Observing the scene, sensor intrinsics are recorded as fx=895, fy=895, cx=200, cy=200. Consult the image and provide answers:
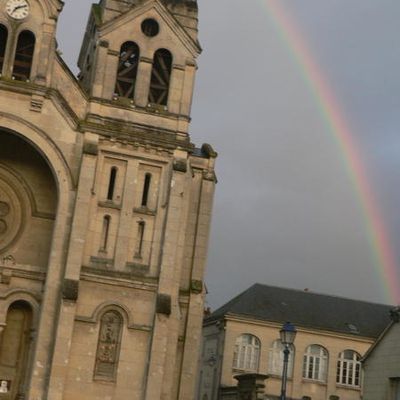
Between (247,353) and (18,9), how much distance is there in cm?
3743

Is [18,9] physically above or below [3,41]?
above

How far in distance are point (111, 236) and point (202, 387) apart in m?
36.5

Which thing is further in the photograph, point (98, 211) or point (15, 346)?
point (15, 346)

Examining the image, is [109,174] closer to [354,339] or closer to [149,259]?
[149,259]

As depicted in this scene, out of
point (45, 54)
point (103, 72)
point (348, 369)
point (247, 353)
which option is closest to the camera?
point (45, 54)

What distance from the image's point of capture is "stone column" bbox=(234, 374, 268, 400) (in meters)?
35.0

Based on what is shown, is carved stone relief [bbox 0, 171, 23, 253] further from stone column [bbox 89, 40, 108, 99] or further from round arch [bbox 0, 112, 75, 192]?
stone column [bbox 89, 40, 108, 99]

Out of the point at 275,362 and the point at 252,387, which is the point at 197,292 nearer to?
the point at 252,387

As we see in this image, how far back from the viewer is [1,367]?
119 feet

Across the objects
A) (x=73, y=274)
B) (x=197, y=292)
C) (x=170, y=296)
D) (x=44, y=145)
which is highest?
(x=44, y=145)

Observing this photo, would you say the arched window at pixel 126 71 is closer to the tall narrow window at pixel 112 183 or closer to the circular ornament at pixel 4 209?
the tall narrow window at pixel 112 183

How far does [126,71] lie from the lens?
39344 mm

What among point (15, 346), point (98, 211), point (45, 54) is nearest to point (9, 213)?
point (98, 211)

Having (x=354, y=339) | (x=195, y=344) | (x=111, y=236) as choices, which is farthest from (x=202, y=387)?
(x=111, y=236)
